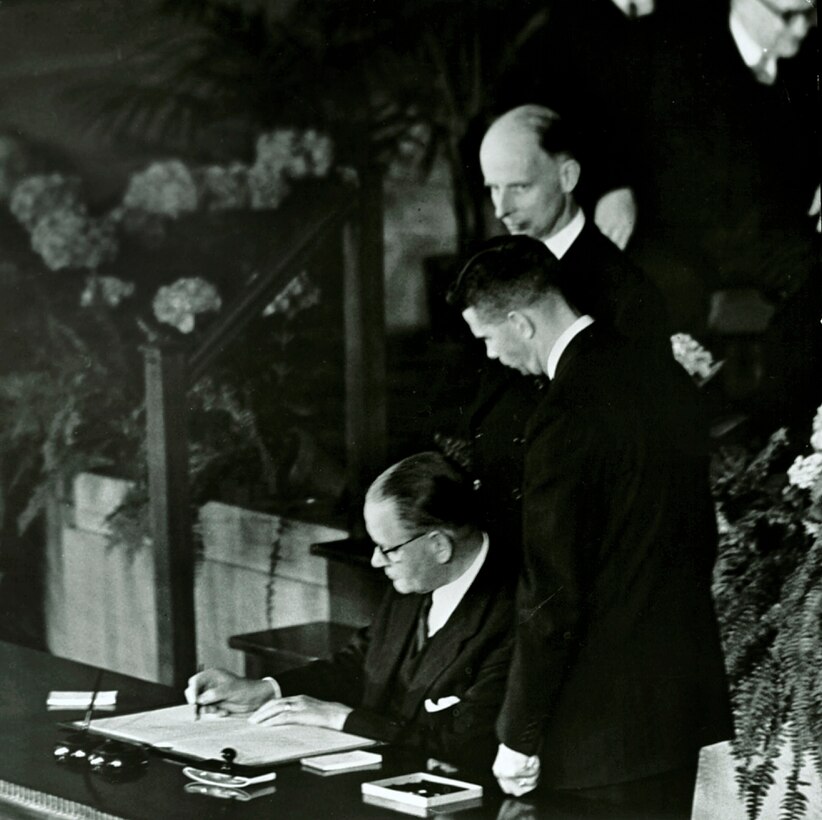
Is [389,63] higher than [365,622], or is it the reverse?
[389,63]

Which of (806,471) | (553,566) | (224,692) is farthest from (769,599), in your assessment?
(224,692)

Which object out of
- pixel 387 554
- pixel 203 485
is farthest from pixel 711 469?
pixel 203 485

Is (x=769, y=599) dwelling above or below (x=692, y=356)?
below

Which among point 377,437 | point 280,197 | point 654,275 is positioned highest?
point 280,197

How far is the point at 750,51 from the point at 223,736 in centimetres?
207

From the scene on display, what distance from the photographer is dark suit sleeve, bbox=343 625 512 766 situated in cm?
326

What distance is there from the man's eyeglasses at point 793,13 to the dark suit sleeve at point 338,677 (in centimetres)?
177

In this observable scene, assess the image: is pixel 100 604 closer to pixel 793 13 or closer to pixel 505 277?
pixel 505 277

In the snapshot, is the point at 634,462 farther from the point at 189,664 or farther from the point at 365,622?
the point at 189,664

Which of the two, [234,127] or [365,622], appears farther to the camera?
[234,127]

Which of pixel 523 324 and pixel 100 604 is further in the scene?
pixel 100 604

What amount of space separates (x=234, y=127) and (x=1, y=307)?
1062 mm

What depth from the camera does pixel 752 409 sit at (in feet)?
10.1

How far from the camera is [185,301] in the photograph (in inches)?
159
